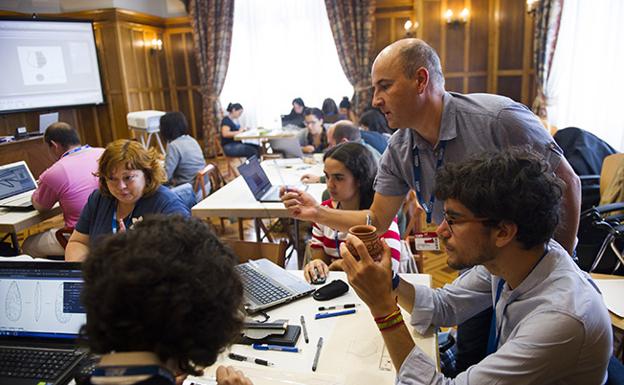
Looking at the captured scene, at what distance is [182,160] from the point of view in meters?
4.41

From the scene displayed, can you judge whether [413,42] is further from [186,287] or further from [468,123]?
[186,287]

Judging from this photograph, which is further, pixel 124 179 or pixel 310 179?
pixel 310 179

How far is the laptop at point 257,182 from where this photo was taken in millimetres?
3184

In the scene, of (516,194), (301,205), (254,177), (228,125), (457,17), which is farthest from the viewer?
(228,125)

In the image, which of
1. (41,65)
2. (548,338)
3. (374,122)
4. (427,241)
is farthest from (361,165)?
(41,65)

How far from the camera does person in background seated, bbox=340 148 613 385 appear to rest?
38.8 inches

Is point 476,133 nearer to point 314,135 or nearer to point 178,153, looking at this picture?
point 178,153

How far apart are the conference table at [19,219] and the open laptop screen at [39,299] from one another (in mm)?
1944

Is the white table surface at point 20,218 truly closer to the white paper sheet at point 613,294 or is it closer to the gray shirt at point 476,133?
the gray shirt at point 476,133

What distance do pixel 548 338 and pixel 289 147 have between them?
4.23m

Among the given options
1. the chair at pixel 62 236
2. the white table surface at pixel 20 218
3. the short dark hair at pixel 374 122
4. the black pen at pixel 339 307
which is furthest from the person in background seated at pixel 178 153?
the black pen at pixel 339 307

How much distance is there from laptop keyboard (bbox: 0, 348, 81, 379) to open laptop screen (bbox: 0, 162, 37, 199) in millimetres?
2602

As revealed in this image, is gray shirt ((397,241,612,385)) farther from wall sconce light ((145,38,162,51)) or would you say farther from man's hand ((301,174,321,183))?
wall sconce light ((145,38,162,51))

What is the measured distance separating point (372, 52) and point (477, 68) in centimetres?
178
